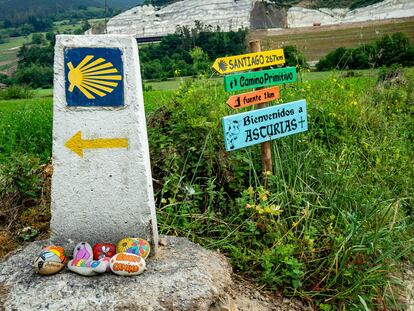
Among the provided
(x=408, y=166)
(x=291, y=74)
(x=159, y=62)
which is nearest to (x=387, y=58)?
(x=159, y=62)

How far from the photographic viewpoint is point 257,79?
3439 millimetres

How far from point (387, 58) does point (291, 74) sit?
23.2 ft

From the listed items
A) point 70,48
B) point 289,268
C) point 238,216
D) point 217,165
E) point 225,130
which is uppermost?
point 70,48

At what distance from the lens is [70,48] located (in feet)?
8.59

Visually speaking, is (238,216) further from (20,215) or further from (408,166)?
(408,166)

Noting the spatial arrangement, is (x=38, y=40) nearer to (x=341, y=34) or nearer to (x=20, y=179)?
(x=341, y=34)

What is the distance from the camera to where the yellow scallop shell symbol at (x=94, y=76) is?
2.63 metres

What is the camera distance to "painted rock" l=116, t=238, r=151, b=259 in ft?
8.70

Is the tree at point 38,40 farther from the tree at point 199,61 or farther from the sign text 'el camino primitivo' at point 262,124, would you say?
the sign text 'el camino primitivo' at point 262,124

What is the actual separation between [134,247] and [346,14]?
13.8 meters

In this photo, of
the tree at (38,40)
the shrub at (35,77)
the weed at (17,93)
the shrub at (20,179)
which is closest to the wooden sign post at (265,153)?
the shrub at (20,179)

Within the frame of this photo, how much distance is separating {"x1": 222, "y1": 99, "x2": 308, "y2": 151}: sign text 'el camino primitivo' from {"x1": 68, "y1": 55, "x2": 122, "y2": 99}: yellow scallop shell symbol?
0.86 meters

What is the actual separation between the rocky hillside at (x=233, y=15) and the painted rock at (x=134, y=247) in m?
4.83

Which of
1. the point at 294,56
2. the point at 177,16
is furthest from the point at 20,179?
the point at 177,16
